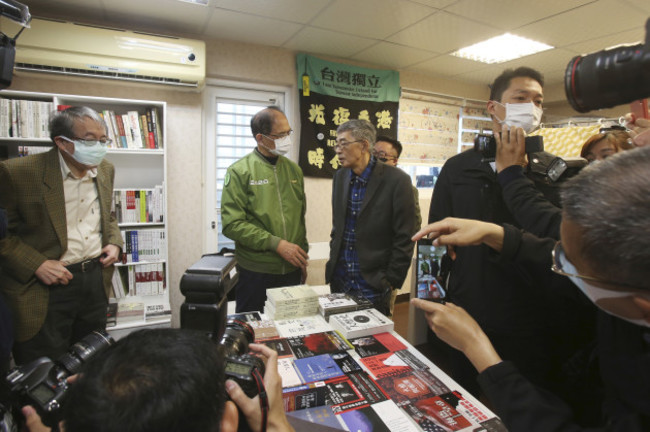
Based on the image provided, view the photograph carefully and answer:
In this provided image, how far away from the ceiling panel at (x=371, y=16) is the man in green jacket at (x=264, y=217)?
954mm

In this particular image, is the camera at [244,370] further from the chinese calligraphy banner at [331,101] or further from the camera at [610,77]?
the chinese calligraphy banner at [331,101]

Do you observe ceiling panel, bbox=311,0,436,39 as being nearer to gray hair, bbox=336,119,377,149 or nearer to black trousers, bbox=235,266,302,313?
gray hair, bbox=336,119,377,149

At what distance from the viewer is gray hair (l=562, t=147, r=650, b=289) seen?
46cm

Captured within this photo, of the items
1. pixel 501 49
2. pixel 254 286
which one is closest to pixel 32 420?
pixel 254 286

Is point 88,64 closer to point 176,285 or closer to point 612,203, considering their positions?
point 176,285

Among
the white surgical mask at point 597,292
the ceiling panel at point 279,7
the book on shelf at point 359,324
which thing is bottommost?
the book on shelf at point 359,324

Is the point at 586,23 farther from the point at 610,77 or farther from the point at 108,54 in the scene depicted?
the point at 108,54

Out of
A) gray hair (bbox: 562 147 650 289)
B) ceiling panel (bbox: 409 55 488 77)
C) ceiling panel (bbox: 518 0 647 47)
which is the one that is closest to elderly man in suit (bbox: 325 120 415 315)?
gray hair (bbox: 562 147 650 289)

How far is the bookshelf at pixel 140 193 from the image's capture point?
8.48ft

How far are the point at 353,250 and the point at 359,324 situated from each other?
696 mm

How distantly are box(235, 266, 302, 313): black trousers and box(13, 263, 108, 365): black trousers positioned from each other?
0.80 m

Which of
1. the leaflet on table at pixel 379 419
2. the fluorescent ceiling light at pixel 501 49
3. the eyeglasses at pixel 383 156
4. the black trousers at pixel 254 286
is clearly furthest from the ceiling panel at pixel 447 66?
the leaflet on table at pixel 379 419

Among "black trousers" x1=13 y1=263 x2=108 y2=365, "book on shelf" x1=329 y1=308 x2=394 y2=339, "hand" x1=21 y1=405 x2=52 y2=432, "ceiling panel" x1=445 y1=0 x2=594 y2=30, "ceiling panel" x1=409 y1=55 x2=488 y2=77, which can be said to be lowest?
"black trousers" x1=13 y1=263 x2=108 y2=365

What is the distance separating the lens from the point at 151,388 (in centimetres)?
45
